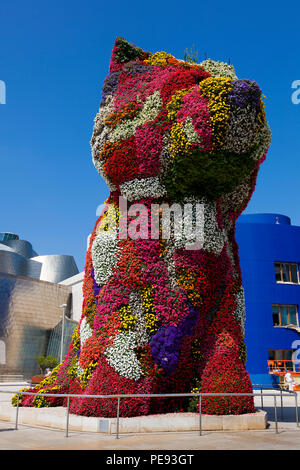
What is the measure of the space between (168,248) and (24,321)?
39.7m

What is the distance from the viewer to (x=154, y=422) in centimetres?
932

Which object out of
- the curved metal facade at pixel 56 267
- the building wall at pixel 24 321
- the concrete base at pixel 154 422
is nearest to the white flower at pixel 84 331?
the concrete base at pixel 154 422

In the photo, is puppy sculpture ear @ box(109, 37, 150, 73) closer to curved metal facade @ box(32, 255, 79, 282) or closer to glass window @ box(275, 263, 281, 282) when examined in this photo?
glass window @ box(275, 263, 281, 282)

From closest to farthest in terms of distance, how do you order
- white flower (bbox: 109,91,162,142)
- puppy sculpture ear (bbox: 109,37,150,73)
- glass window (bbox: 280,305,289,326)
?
white flower (bbox: 109,91,162,142), puppy sculpture ear (bbox: 109,37,150,73), glass window (bbox: 280,305,289,326)

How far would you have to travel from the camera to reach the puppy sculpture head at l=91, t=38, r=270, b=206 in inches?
402

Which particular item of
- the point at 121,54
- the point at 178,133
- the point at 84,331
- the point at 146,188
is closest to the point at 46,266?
the point at 121,54

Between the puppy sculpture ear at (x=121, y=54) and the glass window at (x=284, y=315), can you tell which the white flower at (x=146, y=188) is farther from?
the glass window at (x=284, y=315)

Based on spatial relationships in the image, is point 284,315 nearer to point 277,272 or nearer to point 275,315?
point 275,315

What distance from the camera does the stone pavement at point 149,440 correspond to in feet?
24.5

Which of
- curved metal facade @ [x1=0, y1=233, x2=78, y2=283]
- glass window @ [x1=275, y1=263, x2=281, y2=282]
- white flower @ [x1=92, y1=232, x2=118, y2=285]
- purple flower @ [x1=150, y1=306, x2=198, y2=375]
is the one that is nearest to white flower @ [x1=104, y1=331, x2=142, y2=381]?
purple flower @ [x1=150, y1=306, x2=198, y2=375]

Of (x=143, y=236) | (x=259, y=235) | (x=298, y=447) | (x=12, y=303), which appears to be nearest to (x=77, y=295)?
(x=12, y=303)

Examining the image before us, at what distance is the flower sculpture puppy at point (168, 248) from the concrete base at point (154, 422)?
0.29 meters

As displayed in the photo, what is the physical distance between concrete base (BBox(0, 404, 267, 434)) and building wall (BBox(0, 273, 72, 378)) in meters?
37.1

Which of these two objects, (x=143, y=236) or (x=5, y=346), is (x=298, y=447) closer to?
(x=143, y=236)
